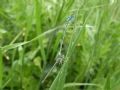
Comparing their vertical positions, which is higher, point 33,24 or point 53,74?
point 33,24

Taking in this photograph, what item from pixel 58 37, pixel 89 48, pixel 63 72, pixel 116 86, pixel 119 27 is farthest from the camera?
pixel 119 27

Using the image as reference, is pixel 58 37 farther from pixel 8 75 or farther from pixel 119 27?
pixel 119 27

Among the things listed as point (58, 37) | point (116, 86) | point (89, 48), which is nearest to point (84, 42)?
point (89, 48)

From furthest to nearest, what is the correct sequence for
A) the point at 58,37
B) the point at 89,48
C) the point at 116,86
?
the point at 89,48 < the point at 58,37 < the point at 116,86

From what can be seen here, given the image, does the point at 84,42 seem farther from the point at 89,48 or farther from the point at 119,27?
the point at 119,27

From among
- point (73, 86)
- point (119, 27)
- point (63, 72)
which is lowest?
point (73, 86)

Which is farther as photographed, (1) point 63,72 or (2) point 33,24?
(2) point 33,24
